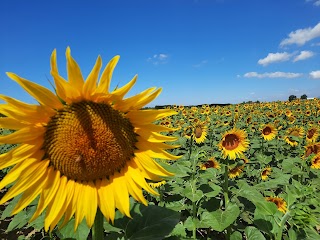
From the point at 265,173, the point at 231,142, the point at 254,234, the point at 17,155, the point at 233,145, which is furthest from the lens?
the point at 265,173

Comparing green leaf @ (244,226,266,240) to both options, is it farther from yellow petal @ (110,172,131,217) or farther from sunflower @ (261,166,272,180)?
sunflower @ (261,166,272,180)

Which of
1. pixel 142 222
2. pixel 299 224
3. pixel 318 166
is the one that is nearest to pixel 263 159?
pixel 318 166

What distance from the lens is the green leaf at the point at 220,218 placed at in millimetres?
2979

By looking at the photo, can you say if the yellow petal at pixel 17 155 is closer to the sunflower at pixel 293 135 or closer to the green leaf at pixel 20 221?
the green leaf at pixel 20 221

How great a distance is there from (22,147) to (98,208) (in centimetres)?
50

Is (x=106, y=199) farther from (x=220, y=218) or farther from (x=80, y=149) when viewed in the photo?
(x=220, y=218)

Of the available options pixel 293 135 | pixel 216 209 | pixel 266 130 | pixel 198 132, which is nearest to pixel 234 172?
pixel 216 209

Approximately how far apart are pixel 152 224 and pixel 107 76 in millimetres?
Answer: 888

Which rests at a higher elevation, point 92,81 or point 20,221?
point 92,81

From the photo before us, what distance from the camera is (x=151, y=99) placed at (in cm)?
156

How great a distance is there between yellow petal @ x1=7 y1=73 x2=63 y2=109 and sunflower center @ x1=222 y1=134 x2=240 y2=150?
3.67 metres

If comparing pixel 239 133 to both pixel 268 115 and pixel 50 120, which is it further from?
pixel 268 115

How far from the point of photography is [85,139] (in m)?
1.58

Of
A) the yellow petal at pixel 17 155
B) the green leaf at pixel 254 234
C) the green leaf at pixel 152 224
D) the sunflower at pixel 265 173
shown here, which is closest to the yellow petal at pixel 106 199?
the green leaf at pixel 152 224
